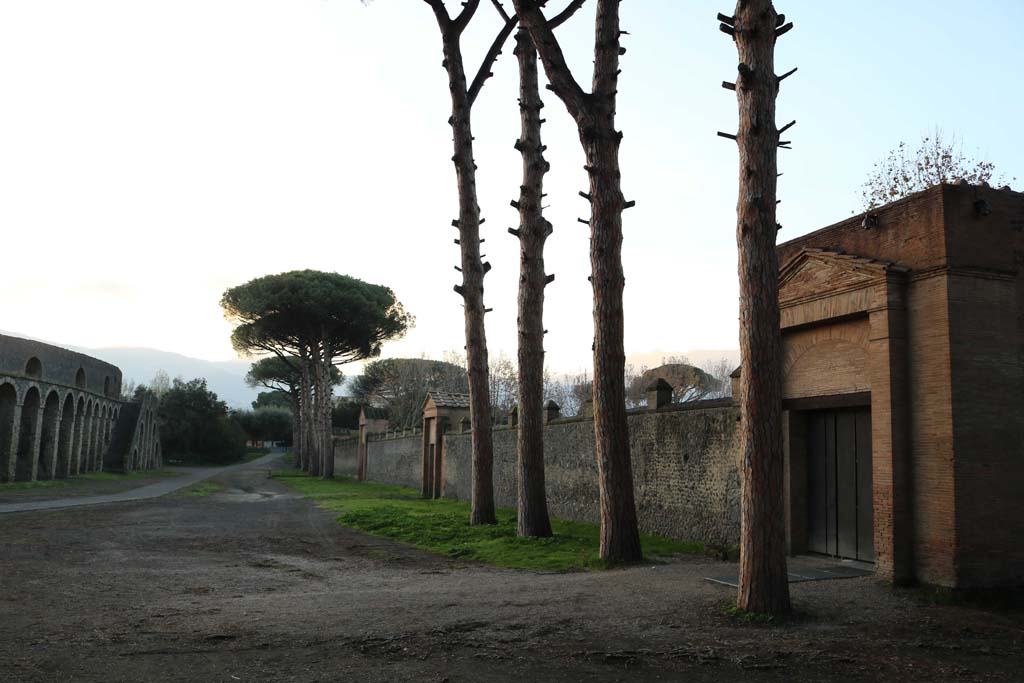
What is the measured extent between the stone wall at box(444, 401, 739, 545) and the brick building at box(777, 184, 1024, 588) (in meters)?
2.58

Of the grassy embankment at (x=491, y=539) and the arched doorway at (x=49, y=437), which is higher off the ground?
the arched doorway at (x=49, y=437)

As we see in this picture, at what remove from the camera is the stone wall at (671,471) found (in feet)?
38.7

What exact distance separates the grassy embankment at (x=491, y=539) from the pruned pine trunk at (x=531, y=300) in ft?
2.39

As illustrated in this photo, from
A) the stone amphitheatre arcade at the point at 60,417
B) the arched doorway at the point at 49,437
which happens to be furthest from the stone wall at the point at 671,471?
the arched doorway at the point at 49,437

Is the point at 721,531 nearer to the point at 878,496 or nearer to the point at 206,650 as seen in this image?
→ the point at 878,496

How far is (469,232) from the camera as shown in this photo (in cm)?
1584

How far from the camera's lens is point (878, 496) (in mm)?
8578

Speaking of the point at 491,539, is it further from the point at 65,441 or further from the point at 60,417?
the point at 65,441

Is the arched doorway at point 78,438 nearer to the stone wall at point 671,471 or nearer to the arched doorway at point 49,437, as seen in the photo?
the arched doorway at point 49,437

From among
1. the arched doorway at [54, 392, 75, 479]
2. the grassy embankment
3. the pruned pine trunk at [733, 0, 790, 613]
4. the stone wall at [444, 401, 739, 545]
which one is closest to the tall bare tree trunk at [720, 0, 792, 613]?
the pruned pine trunk at [733, 0, 790, 613]

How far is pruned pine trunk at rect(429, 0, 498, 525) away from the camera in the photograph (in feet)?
51.3

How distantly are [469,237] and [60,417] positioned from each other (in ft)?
105

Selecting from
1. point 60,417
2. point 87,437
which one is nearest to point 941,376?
point 60,417

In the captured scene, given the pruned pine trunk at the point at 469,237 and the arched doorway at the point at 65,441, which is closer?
the pruned pine trunk at the point at 469,237
